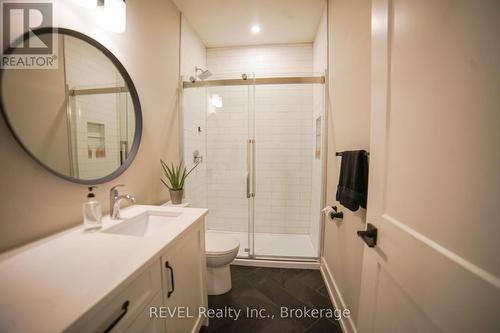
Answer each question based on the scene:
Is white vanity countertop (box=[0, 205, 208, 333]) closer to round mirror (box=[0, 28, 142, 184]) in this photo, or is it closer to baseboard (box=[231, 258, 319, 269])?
round mirror (box=[0, 28, 142, 184])

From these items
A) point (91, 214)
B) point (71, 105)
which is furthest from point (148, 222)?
point (71, 105)

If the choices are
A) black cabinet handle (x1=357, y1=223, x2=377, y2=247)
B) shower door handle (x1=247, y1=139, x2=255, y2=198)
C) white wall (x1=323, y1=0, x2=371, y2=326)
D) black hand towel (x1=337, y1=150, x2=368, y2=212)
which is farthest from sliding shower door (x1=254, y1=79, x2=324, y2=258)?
black cabinet handle (x1=357, y1=223, x2=377, y2=247)

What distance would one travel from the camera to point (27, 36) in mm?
768

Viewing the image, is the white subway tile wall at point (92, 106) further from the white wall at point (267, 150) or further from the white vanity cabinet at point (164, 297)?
the white wall at point (267, 150)

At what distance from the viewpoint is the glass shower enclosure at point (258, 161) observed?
235cm

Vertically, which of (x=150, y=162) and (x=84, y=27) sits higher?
(x=84, y=27)

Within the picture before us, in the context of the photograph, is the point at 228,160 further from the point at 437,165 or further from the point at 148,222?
the point at 437,165

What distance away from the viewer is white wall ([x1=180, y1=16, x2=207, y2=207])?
6.91 feet

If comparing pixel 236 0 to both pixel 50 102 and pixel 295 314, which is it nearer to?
pixel 50 102

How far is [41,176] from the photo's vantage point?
81 centimetres

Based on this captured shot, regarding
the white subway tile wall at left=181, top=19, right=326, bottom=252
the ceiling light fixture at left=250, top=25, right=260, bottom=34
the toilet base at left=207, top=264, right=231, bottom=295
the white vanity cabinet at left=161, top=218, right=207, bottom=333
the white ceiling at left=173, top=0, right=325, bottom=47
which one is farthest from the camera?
the white subway tile wall at left=181, top=19, right=326, bottom=252

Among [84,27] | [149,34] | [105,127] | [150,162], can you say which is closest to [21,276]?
[105,127]

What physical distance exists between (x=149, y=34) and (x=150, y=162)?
1.07m

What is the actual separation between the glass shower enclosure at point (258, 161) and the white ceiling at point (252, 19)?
2.18 feet
